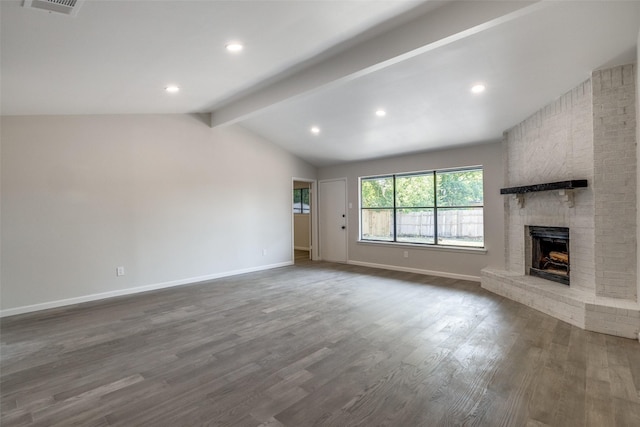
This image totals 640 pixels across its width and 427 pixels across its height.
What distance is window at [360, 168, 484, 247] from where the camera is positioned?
223 inches

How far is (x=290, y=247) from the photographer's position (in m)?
7.34

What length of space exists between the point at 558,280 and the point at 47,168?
22.7ft

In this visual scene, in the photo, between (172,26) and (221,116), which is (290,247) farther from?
(172,26)

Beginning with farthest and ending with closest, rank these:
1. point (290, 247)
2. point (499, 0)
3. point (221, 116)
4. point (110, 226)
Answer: point (290, 247)
point (221, 116)
point (110, 226)
point (499, 0)

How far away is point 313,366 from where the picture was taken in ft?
8.24

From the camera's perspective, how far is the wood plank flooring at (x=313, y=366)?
1.93 meters

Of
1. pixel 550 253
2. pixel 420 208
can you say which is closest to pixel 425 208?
pixel 420 208

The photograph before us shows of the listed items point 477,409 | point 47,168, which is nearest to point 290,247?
point 47,168

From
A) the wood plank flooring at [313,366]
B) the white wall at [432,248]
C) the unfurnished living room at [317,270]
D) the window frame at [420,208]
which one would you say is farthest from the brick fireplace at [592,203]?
the window frame at [420,208]

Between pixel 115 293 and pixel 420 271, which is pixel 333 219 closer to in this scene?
pixel 420 271

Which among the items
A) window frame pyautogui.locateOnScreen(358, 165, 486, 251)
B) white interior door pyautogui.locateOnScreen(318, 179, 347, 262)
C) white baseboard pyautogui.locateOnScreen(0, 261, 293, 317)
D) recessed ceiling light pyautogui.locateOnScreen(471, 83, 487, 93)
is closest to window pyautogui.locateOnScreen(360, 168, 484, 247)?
window frame pyautogui.locateOnScreen(358, 165, 486, 251)

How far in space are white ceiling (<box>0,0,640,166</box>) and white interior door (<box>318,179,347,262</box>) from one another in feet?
9.76

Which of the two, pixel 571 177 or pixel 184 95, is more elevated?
pixel 184 95

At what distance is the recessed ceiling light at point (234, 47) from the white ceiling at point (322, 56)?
79 millimetres
